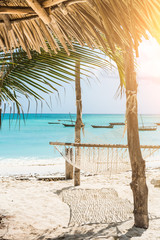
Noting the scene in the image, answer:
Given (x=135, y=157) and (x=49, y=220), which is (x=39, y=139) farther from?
(x=135, y=157)

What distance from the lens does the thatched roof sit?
73 cm

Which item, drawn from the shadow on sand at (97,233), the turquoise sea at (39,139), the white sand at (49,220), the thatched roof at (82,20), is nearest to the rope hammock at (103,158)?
the turquoise sea at (39,139)

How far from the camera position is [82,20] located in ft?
3.30

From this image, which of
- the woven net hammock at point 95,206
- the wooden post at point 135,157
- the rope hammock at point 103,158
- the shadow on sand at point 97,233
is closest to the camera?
the shadow on sand at point 97,233

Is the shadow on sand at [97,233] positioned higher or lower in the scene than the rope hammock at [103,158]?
lower

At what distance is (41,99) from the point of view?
4.01ft

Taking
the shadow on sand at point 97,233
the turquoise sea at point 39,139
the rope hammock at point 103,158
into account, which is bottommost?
the turquoise sea at point 39,139

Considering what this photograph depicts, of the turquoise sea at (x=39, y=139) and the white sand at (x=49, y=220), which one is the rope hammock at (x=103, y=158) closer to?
the turquoise sea at (x=39, y=139)

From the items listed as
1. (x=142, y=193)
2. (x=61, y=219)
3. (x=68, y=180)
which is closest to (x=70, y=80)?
(x=142, y=193)

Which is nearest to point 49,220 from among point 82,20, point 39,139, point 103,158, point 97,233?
point 97,233

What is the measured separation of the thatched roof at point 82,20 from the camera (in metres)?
0.73

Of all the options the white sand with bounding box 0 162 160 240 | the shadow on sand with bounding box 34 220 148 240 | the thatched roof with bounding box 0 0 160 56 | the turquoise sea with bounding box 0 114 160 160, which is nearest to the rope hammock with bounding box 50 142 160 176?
the turquoise sea with bounding box 0 114 160 160

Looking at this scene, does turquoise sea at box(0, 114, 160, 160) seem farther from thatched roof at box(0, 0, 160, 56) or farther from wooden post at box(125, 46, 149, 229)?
thatched roof at box(0, 0, 160, 56)

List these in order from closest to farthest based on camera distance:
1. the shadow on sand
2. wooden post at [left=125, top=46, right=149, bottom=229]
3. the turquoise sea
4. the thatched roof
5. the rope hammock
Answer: the thatched roof, the shadow on sand, wooden post at [left=125, top=46, right=149, bottom=229], the rope hammock, the turquoise sea
